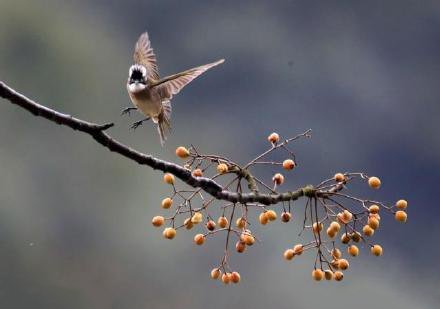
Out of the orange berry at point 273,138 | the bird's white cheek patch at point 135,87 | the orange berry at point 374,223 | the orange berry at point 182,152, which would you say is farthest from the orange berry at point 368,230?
the bird's white cheek patch at point 135,87

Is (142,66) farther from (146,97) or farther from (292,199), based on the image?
(292,199)

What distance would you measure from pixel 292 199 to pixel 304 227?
188 millimetres

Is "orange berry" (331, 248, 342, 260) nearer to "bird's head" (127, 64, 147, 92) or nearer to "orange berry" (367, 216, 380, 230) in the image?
"orange berry" (367, 216, 380, 230)

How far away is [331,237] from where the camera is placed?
944 millimetres

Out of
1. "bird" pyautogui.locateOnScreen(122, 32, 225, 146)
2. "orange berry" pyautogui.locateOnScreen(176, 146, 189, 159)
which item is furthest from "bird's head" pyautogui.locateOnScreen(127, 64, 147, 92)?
"orange berry" pyautogui.locateOnScreen(176, 146, 189, 159)

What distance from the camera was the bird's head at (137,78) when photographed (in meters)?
1.13

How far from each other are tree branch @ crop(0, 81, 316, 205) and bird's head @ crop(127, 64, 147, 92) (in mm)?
405

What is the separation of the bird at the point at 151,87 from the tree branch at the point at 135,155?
0.95ft

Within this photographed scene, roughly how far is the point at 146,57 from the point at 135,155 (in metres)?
0.67

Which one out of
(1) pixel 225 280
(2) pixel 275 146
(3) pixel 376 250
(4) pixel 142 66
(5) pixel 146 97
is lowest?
(1) pixel 225 280

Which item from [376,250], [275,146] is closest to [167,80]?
[275,146]

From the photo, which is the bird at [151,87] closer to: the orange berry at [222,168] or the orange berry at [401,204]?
the orange berry at [222,168]

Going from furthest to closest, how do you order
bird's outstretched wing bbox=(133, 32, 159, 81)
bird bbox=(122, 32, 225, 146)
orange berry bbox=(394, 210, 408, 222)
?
bird's outstretched wing bbox=(133, 32, 159, 81)
bird bbox=(122, 32, 225, 146)
orange berry bbox=(394, 210, 408, 222)

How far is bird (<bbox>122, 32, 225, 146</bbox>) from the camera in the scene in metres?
1.10
